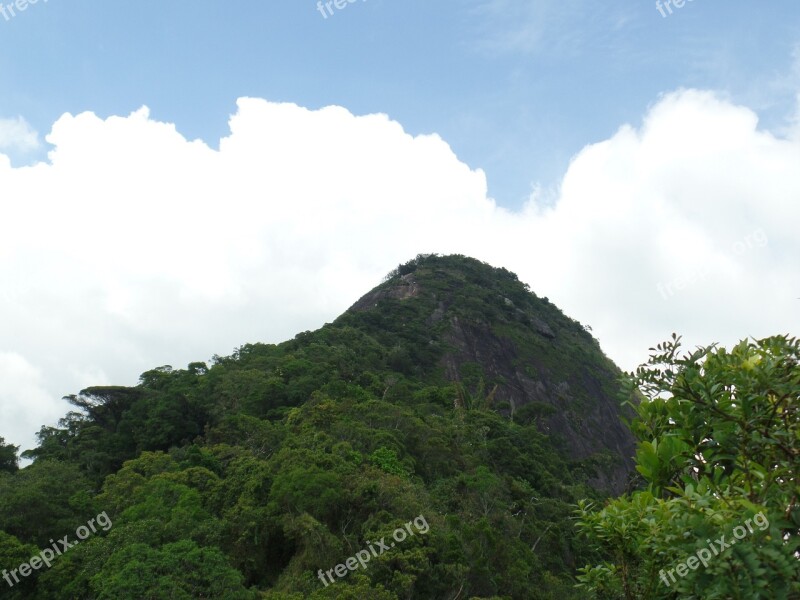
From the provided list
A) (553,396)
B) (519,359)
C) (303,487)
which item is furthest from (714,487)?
(519,359)

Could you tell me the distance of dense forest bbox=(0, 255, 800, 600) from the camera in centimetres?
394

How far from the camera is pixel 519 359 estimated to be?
62.4 meters

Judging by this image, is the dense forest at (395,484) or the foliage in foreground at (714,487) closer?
the foliage in foreground at (714,487)

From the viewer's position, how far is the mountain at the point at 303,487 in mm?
16844

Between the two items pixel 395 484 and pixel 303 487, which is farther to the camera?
pixel 395 484

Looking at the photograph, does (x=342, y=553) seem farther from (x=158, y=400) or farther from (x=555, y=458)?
(x=555, y=458)

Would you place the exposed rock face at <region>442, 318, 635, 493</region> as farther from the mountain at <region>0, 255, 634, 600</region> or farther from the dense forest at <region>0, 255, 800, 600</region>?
the mountain at <region>0, 255, 634, 600</region>

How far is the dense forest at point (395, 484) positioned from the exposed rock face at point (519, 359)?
0.50 meters

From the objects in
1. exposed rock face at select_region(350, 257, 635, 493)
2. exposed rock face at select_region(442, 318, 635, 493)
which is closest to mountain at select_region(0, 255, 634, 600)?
exposed rock face at select_region(442, 318, 635, 493)

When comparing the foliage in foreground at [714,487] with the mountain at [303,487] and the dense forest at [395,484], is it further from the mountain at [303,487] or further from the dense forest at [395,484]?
the mountain at [303,487]

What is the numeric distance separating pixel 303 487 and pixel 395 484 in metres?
2.96

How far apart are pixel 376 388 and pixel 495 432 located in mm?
7595

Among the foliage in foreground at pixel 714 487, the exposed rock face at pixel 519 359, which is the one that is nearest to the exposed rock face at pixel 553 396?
the exposed rock face at pixel 519 359

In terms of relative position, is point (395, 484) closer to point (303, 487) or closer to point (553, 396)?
point (303, 487)
